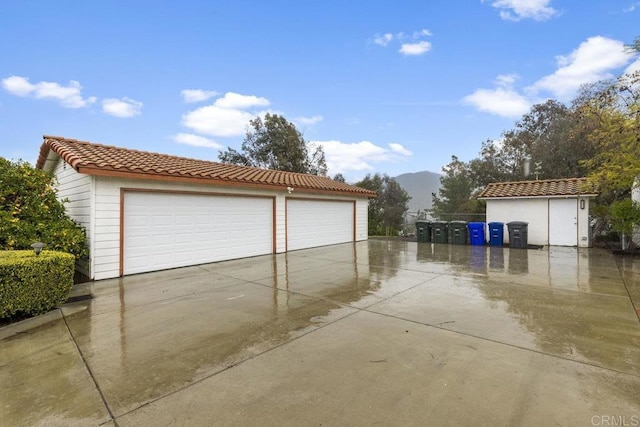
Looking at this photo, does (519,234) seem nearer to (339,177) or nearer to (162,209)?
(162,209)

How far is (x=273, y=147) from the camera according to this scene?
969 inches

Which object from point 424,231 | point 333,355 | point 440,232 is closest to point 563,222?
point 440,232

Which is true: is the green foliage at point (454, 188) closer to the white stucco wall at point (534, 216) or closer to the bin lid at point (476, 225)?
the white stucco wall at point (534, 216)

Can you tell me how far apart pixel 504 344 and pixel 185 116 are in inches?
838

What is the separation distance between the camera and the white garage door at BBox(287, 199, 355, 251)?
38.0 feet

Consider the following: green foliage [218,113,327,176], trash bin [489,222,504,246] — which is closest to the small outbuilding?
trash bin [489,222,504,246]

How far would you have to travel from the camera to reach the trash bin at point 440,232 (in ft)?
44.0

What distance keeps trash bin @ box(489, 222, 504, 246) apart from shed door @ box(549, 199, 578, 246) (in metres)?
1.88

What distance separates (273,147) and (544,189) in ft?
59.3

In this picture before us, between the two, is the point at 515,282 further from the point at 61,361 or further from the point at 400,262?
the point at 61,361

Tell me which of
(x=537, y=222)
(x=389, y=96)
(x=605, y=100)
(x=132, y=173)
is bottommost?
(x=537, y=222)

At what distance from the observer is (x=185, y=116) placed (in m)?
20.1

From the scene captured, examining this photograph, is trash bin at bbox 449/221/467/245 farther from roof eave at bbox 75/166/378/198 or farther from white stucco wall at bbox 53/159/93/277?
white stucco wall at bbox 53/159/93/277

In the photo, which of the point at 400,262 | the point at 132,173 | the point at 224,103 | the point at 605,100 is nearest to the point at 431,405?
the point at 400,262
